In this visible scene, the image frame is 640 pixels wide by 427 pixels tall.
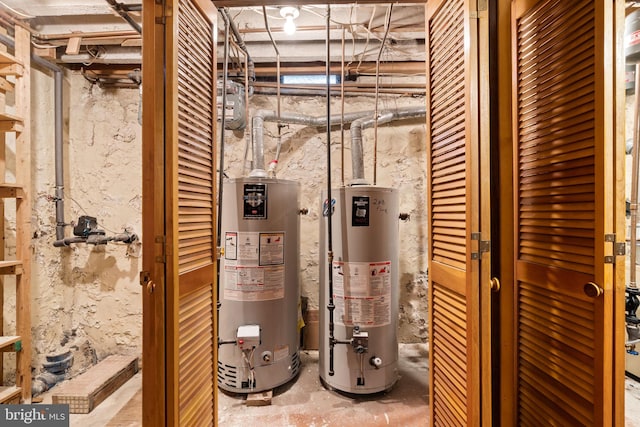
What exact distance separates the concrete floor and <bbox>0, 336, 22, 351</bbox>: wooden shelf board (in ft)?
1.28

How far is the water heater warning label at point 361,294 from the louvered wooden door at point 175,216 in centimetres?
82

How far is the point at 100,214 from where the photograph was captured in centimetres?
235

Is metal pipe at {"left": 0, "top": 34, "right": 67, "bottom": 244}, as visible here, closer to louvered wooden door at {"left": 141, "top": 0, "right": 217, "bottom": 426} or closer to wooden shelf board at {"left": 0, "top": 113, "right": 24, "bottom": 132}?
wooden shelf board at {"left": 0, "top": 113, "right": 24, "bottom": 132}

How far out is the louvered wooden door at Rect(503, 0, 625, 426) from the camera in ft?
2.72

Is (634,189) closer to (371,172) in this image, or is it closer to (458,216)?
(458,216)

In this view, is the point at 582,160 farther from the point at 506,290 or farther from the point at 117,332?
the point at 117,332

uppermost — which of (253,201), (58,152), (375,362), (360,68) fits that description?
(360,68)

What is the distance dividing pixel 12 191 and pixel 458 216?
2.38m

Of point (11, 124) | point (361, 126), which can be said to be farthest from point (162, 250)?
point (11, 124)

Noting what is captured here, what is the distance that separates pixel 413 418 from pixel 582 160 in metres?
1.50

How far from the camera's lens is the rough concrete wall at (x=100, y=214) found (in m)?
2.31

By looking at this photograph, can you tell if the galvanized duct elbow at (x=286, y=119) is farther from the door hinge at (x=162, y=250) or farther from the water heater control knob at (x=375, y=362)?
the water heater control knob at (x=375, y=362)

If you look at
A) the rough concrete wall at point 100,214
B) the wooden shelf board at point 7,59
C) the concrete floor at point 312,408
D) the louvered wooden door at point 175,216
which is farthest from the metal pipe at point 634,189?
the wooden shelf board at point 7,59

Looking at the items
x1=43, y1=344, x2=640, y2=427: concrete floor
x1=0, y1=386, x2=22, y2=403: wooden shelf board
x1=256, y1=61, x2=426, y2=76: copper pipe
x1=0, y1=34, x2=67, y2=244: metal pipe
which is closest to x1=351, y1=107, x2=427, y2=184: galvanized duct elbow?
x1=256, y1=61, x2=426, y2=76: copper pipe
